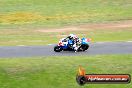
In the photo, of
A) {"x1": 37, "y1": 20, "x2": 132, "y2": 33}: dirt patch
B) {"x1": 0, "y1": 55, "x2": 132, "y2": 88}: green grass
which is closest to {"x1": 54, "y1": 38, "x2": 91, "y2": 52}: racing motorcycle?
{"x1": 0, "y1": 55, "x2": 132, "y2": 88}: green grass

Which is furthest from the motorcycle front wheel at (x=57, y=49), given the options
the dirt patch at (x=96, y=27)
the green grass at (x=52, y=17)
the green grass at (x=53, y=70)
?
the dirt patch at (x=96, y=27)

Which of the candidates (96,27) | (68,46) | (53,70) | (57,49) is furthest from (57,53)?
(96,27)

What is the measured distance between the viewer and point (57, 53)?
98.7 feet

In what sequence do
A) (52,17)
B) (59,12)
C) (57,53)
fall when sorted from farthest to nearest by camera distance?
(59,12), (52,17), (57,53)

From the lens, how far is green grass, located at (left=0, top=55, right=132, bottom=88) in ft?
69.7

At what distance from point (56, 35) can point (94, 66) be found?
17.4m

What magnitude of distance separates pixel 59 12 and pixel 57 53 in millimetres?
26078

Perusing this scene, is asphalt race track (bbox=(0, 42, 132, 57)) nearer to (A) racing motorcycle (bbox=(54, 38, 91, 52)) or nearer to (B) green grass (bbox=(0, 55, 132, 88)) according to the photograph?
(A) racing motorcycle (bbox=(54, 38, 91, 52))

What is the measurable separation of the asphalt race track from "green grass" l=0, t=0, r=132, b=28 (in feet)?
48.4

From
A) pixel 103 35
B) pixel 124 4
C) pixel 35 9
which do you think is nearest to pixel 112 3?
pixel 124 4

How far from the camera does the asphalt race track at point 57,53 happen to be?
29.5 m

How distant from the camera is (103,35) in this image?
39969 millimetres

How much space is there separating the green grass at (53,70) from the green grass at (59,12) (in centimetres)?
2242

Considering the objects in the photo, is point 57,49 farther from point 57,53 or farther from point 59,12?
point 59,12
